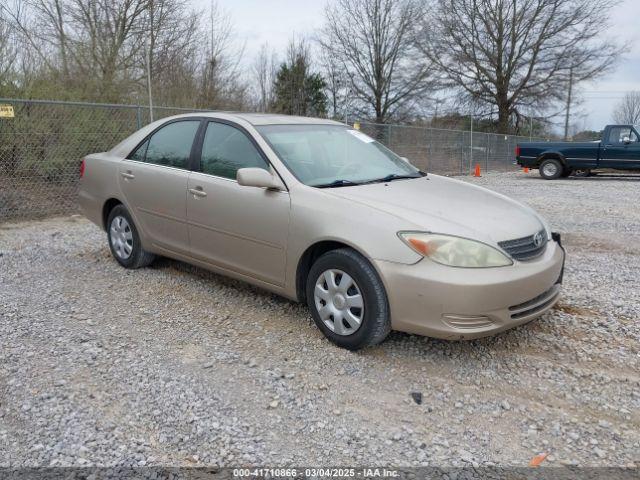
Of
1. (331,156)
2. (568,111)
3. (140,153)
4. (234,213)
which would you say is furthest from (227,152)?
(568,111)

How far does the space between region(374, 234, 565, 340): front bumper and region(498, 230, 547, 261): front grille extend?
0.25ft

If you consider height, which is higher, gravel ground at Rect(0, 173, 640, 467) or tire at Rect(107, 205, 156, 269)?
tire at Rect(107, 205, 156, 269)

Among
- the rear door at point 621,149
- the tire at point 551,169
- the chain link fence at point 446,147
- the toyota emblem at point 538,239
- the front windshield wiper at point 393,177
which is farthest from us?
the tire at point 551,169

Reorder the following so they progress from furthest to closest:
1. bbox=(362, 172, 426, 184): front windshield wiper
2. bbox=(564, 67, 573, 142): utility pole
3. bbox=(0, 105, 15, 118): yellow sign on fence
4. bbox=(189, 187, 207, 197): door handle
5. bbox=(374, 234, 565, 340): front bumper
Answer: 1. bbox=(564, 67, 573, 142): utility pole
2. bbox=(0, 105, 15, 118): yellow sign on fence
3. bbox=(189, 187, 207, 197): door handle
4. bbox=(362, 172, 426, 184): front windshield wiper
5. bbox=(374, 234, 565, 340): front bumper

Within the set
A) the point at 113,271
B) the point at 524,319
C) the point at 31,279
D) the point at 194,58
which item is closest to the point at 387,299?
the point at 524,319

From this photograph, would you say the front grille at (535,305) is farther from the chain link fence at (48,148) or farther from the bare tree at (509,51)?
the bare tree at (509,51)

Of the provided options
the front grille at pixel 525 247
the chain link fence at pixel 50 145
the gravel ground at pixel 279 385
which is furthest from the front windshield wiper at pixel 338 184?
the chain link fence at pixel 50 145

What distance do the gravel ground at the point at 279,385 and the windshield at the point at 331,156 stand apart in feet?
3.64

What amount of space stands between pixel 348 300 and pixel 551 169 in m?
16.6

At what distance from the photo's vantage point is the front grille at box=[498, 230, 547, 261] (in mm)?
3344

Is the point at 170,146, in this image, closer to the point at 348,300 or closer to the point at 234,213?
the point at 234,213

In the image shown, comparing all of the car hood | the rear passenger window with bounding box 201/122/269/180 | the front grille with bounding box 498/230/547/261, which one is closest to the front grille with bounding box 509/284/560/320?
the front grille with bounding box 498/230/547/261

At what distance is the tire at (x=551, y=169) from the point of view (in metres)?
17.9

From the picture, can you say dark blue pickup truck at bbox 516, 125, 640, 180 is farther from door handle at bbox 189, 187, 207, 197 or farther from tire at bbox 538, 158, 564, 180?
door handle at bbox 189, 187, 207, 197
